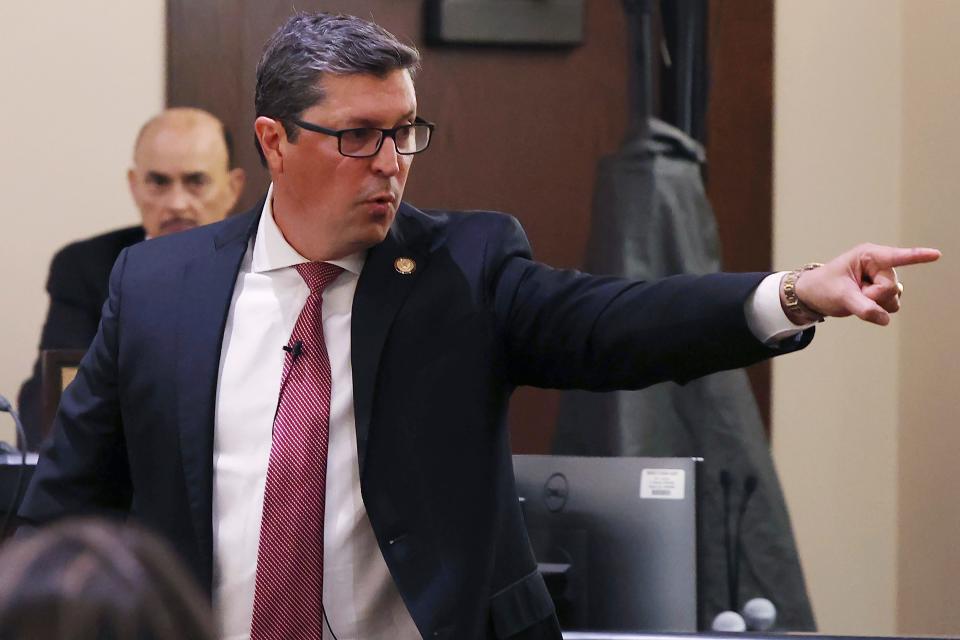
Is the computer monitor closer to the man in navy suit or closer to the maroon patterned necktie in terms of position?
the man in navy suit

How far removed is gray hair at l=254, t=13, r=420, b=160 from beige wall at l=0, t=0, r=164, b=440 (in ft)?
6.80

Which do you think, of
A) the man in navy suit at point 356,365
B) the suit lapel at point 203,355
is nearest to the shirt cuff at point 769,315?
the man in navy suit at point 356,365

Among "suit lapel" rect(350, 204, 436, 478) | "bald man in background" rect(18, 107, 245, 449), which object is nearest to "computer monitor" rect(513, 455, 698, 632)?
"suit lapel" rect(350, 204, 436, 478)

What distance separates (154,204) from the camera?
3408 mm

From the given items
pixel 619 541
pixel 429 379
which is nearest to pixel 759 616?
pixel 619 541

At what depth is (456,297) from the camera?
1.63 meters

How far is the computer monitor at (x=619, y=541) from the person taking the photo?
1.97 meters

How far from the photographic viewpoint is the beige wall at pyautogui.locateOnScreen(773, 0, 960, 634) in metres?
3.67

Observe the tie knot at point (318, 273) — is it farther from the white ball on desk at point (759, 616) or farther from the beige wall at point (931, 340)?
the beige wall at point (931, 340)

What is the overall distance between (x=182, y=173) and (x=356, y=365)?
1982 millimetres

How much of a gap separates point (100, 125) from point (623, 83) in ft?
4.55

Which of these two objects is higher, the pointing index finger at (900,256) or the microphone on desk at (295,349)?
the pointing index finger at (900,256)

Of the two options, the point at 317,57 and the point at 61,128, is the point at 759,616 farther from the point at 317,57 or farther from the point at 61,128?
the point at 61,128

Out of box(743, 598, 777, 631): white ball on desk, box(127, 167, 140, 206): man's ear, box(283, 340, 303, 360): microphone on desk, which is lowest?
box(743, 598, 777, 631): white ball on desk
